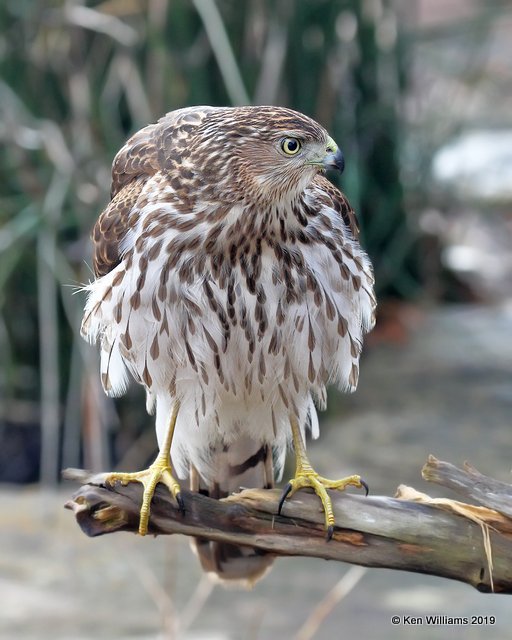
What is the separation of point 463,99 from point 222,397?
5.45 metres

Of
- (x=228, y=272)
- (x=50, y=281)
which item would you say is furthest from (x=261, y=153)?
(x=50, y=281)

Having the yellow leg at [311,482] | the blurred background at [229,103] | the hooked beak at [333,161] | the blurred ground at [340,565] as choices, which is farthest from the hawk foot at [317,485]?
the blurred background at [229,103]

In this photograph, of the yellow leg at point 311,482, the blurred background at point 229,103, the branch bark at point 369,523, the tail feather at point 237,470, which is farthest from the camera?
the blurred background at point 229,103

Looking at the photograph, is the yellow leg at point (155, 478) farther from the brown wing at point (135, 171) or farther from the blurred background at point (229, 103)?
the blurred background at point (229, 103)

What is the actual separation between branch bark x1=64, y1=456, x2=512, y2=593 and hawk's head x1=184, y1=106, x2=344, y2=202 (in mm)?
886

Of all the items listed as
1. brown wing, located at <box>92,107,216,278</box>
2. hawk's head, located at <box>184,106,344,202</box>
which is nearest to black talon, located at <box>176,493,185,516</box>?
brown wing, located at <box>92,107,216,278</box>

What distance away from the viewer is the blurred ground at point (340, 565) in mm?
5824

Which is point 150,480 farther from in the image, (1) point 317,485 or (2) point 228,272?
(2) point 228,272

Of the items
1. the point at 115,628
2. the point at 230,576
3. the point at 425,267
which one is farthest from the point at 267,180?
Result: the point at 425,267

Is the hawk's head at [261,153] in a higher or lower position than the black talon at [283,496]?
higher

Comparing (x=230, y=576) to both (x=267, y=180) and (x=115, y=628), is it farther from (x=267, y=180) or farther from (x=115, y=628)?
(x=115, y=628)

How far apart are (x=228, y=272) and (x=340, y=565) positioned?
144 inches

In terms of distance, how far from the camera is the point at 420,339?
8.45 metres

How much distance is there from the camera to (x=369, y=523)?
3.10m
